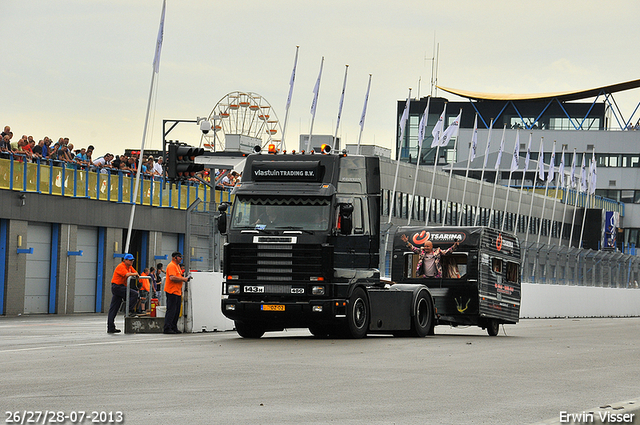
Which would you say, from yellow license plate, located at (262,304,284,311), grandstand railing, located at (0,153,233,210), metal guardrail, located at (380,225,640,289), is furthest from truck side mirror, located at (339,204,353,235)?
metal guardrail, located at (380,225,640,289)

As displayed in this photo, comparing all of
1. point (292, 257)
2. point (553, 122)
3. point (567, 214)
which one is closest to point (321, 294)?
point (292, 257)

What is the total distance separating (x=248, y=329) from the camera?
2212 centimetres

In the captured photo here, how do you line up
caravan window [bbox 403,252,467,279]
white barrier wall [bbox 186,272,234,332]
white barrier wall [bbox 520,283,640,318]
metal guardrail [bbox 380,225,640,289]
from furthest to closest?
white barrier wall [bbox 520,283,640,318]
metal guardrail [bbox 380,225,640,289]
caravan window [bbox 403,252,467,279]
white barrier wall [bbox 186,272,234,332]

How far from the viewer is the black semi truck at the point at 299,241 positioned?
20484mm

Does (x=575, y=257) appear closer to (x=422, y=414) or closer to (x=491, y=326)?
(x=491, y=326)

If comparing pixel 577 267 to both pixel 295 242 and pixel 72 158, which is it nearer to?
pixel 72 158

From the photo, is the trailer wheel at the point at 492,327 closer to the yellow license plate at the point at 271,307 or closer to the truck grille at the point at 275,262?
the truck grille at the point at 275,262

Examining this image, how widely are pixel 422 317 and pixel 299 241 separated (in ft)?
15.2

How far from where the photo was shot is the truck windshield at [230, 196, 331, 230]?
20484 millimetres

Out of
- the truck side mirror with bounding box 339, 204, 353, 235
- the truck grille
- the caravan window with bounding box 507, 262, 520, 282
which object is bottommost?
the caravan window with bounding box 507, 262, 520, 282

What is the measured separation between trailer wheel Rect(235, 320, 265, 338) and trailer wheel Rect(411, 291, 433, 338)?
3.34m

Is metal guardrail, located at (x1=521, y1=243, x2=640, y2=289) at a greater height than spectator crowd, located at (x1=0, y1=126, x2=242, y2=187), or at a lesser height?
lesser

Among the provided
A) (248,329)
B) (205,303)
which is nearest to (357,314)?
(248,329)

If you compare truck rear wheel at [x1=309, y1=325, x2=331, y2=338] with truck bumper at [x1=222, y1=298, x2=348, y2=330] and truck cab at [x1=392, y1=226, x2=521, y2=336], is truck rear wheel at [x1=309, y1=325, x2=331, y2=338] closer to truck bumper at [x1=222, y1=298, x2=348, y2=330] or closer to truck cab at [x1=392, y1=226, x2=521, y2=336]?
truck bumper at [x1=222, y1=298, x2=348, y2=330]
